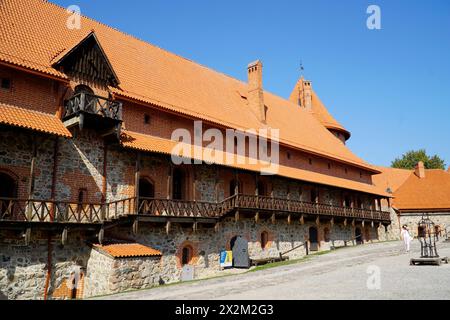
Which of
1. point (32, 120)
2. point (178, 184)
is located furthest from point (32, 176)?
point (178, 184)

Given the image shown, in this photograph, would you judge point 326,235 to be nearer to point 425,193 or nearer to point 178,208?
point 178,208

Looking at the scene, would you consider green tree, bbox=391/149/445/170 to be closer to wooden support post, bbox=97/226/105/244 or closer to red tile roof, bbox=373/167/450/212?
red tile roof, bbox=373/167/450/212

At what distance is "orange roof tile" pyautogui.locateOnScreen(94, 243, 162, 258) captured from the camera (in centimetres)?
1453

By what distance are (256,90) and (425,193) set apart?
2128cm

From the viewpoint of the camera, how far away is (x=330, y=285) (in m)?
12.4

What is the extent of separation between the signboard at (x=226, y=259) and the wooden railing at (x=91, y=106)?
873cm

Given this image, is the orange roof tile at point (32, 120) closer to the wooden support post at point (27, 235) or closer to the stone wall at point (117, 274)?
the wooden support post at point (27, 235)

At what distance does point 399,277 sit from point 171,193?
980 cm

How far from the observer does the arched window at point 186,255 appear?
1851 centimetres

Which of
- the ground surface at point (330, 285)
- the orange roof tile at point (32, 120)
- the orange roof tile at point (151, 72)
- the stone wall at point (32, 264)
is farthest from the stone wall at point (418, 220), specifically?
the orange roof tile at point (32, 120)

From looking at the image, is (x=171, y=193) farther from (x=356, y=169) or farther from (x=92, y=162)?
(x=356, y=169)

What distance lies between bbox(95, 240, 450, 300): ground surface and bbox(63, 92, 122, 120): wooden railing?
6.80m

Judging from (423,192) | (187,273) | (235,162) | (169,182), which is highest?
(235,162)

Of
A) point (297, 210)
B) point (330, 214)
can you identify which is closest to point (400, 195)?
point (330, 214)
